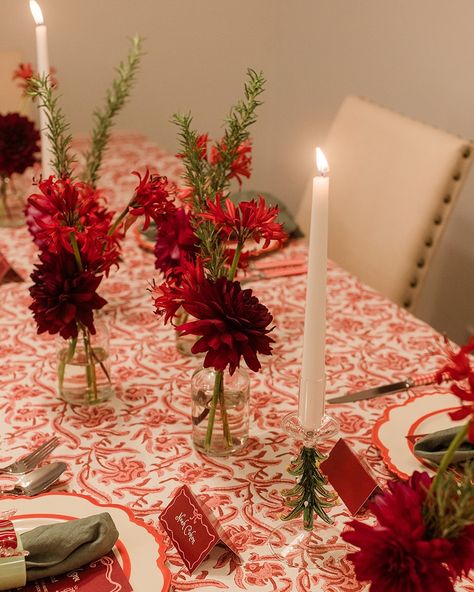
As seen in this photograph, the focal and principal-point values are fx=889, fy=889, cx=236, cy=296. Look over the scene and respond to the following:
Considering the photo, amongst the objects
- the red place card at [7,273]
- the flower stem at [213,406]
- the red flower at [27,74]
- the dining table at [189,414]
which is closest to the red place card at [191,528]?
the dining table at [189,414]

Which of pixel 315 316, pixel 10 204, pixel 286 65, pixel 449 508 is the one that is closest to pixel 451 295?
pixel 286 65

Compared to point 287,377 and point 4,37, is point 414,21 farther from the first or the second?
point 287,377

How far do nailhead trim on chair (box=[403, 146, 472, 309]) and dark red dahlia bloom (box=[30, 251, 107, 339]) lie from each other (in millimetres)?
905

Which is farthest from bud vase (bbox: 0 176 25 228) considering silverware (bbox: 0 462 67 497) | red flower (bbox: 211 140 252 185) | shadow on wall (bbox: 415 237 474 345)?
shadow on wall (bbox: 415 237 474 345)

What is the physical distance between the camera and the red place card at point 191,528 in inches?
34.6

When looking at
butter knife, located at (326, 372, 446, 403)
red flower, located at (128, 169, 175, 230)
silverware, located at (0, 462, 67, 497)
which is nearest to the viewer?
silverware, located at (0, 462, 67, 497)

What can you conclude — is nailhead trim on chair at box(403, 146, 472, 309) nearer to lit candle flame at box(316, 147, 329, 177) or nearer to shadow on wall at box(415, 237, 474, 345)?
shadow on wall at box(415, 237, 474, 345)

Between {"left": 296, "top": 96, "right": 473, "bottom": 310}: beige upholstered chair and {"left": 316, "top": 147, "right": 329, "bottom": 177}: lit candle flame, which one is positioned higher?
{"left": 316, "top": 147, "right": 329, "bottom": 177}: lit candle flame

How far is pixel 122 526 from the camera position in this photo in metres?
0.92

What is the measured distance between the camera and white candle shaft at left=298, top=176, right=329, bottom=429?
774mm

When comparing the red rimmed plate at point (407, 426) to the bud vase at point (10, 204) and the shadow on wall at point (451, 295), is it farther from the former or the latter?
the shadow on wall at point (451, 295)

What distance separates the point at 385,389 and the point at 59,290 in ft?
1.51

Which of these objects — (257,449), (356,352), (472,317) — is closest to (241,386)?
(257,449)

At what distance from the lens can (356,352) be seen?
4.38ft
